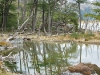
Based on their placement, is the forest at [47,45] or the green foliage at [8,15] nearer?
the forest at [47,45]

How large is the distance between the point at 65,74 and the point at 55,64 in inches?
317

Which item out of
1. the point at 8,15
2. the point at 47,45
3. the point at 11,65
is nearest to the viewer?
the point at 11,65

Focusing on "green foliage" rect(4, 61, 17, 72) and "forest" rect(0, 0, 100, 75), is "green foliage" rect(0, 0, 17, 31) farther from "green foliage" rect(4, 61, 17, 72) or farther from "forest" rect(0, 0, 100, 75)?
"green foliage" rect(4, 61, 17, 72)

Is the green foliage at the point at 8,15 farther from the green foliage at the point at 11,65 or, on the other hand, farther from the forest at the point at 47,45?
the green foliage at the point at 11,65

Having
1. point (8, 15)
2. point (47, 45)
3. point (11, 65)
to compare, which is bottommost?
point (47, 45)

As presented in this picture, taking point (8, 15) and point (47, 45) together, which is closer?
point (47, 45)

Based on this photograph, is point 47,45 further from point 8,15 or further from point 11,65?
point 8,15

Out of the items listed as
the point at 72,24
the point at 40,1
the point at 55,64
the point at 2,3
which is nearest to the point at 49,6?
the point at 40,1

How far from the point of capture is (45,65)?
23.2 metres

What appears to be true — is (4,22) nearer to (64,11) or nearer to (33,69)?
(64,11)

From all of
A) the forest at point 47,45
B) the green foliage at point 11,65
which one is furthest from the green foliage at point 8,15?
the green foliage at point 11,65

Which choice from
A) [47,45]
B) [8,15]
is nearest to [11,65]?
[47,45]

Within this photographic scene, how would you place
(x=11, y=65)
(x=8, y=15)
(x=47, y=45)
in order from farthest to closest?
(x=8, y=15), (x=47, y=45), (x=11, y=65)

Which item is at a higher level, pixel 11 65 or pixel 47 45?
pixel 11 65
